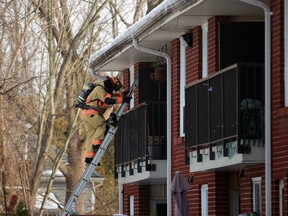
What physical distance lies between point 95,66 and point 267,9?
11.9m

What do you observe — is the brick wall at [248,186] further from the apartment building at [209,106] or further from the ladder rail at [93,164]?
the ladder rail at [93,164]

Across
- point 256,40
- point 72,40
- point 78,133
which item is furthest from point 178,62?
point 78,133

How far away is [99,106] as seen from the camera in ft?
94.6

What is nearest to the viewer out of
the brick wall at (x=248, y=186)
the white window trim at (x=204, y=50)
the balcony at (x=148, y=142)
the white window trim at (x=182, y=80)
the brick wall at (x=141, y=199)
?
the brick wall at (x=248, y=186)

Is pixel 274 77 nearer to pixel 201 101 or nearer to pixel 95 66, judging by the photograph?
pixel 201 101

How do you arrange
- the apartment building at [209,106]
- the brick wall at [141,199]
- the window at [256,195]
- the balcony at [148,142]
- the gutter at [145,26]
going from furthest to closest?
the brick wall at [141,199]
the balcony at [148,142]
the gutter at [145,26]
the window at [256,195]
the apartment building at [209,106]

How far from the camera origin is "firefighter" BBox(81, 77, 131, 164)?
28516mm

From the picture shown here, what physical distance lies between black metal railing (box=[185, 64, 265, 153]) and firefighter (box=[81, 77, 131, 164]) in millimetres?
6009

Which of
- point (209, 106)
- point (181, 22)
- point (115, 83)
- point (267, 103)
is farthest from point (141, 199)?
point (267, 103)

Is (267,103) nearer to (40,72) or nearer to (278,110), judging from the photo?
(278,110)

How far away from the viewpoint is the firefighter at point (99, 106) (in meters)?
28.5

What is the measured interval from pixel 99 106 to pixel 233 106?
338 inches

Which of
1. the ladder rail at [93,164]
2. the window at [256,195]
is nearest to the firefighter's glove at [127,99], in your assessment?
the ladder rail at [93,164]

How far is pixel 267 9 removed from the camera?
65.3ft
